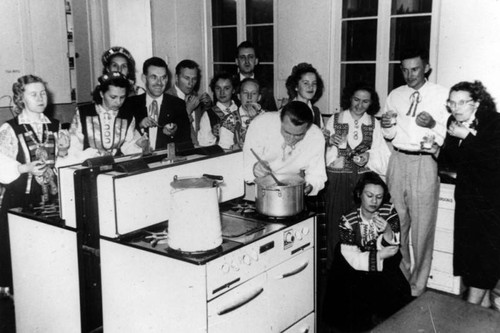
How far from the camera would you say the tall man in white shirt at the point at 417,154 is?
3.42 m

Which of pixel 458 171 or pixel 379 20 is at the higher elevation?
pixel 379 20

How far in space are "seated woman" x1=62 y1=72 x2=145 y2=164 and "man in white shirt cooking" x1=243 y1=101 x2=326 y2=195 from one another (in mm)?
665

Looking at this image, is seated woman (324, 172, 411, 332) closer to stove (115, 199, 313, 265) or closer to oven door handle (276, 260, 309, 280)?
oven door handle (276, 260, 309, 280)

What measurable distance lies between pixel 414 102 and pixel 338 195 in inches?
33.5

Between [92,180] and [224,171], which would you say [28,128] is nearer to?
[92,180]

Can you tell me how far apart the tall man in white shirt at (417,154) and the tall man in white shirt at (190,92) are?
5.15ft

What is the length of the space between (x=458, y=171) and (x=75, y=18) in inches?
179

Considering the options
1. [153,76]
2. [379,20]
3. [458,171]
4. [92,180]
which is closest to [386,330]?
[92,180]

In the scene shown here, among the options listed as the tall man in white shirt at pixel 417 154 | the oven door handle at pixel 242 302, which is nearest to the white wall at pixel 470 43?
the tall man in white shirt at pixel 417 154

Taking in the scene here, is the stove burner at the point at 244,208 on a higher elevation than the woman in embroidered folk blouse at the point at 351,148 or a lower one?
lower

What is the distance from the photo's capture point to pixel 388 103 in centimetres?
366

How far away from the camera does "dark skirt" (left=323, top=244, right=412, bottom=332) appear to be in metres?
2.86

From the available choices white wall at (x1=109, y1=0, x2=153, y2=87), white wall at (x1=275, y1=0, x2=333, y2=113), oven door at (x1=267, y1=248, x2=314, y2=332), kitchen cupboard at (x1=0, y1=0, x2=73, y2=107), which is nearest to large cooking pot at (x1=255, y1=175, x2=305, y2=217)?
oven door at (x1=267, y1=248, x2=314, y2=332)

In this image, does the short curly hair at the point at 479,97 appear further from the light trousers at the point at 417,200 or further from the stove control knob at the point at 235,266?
the stove control knob at the point at 235,266
